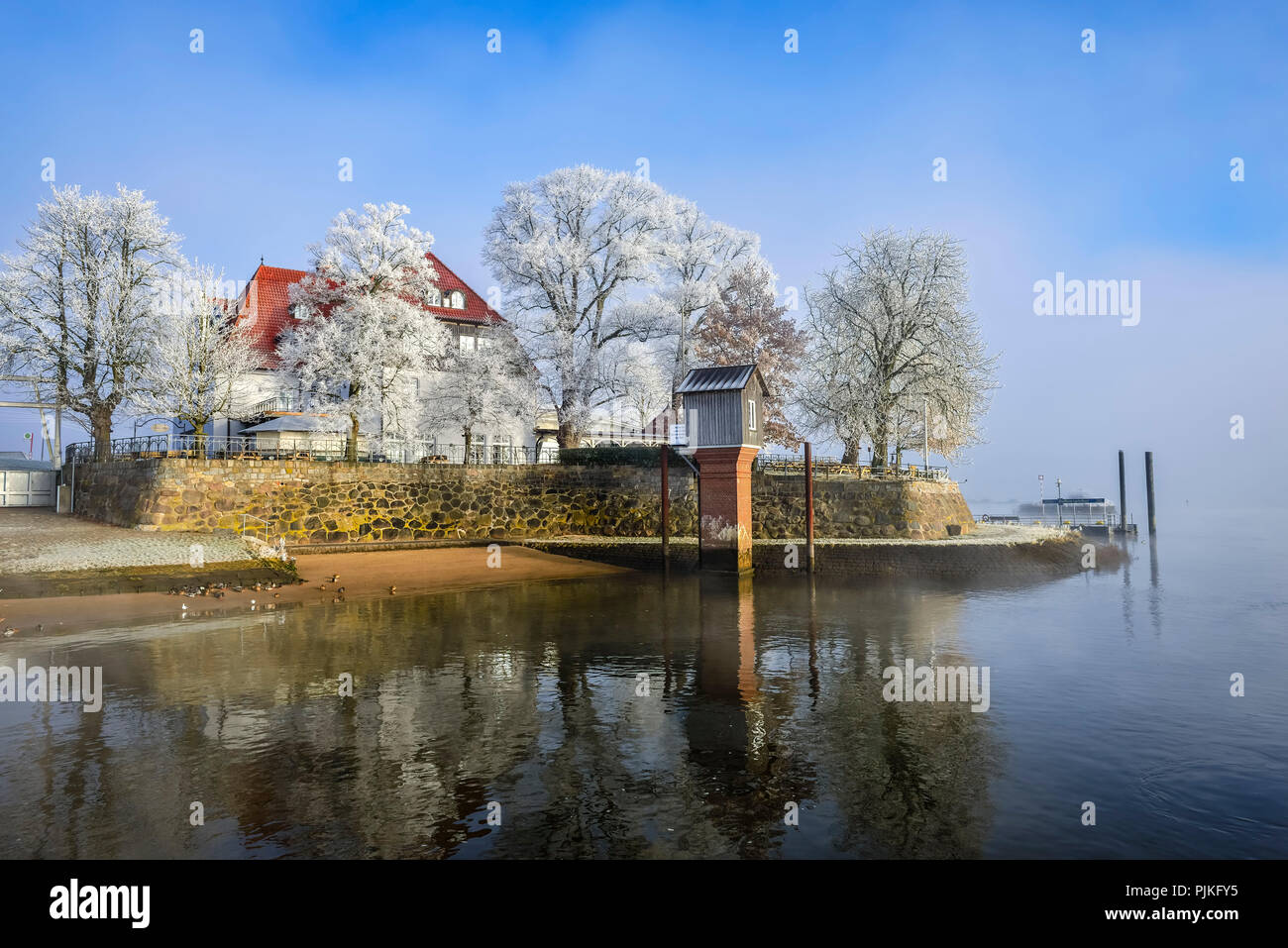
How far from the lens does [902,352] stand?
41.5 metres

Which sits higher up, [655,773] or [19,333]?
[19,333]

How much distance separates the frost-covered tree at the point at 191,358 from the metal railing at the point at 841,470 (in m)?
25.3

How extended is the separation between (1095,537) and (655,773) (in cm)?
5478

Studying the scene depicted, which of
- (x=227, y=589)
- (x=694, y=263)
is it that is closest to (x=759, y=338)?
(x=694, y=263)

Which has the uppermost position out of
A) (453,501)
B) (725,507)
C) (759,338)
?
(759,338)

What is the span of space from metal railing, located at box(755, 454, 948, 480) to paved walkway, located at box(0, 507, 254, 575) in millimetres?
24438

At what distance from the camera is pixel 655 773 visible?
895 centimetres

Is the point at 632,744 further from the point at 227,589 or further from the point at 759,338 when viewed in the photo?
the point at 759,338

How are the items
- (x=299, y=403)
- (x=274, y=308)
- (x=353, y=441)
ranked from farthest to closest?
(x=274, y=308), (x=299, y=403), (x=353, y=441)

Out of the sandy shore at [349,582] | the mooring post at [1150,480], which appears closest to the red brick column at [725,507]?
the sandy shore at [349,582]

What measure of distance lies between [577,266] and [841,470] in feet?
56.9

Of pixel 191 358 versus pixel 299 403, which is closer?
pixel 191 358

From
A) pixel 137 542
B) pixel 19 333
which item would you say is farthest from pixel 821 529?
pixel 19 333
